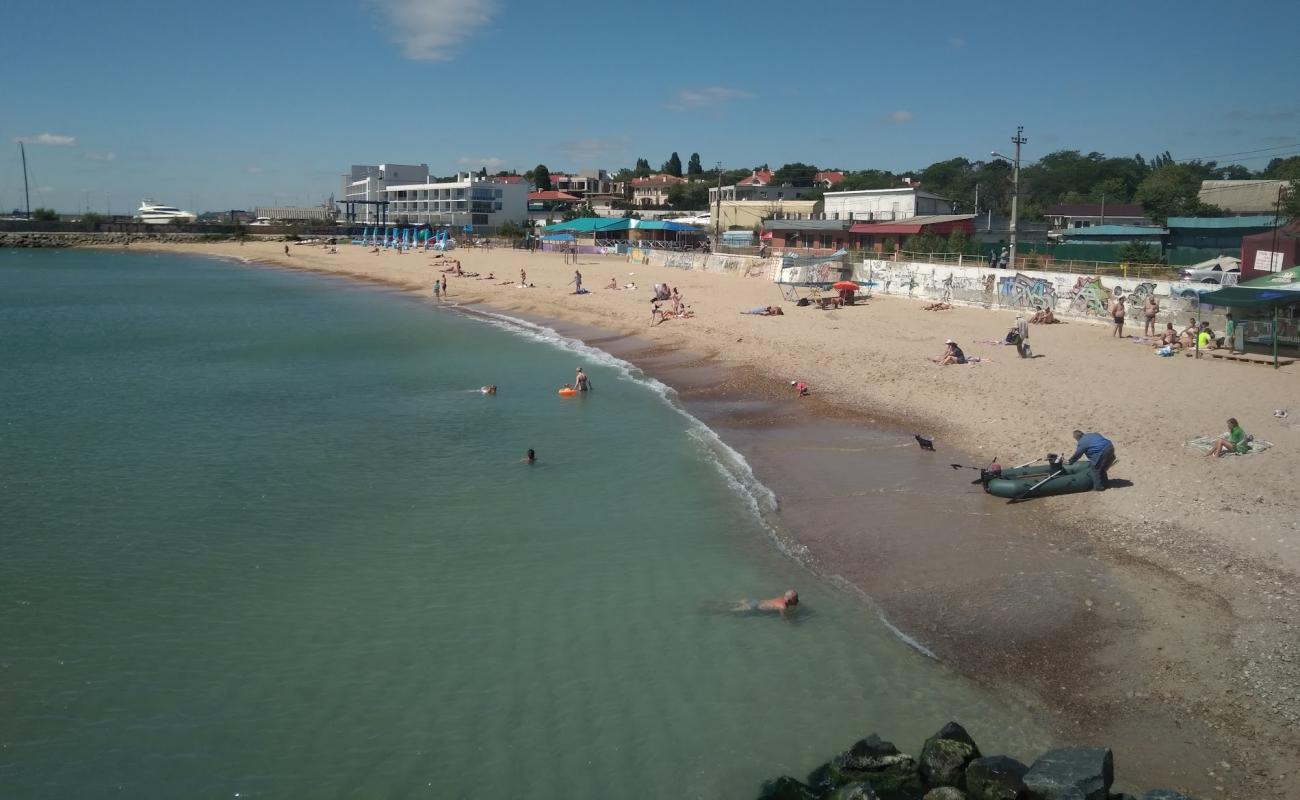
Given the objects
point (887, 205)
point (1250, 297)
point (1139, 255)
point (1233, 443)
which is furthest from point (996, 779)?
point (887, 205)

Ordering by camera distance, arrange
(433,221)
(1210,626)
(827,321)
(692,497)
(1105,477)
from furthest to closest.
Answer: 1. (433,221)
2. (827,321)
3. (692,497)
4. (1105,477)
5. (1210,626)

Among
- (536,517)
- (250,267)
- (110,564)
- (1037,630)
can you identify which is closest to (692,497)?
(536,517)

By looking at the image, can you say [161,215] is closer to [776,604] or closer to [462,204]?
[462,204]

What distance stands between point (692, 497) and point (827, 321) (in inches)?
710

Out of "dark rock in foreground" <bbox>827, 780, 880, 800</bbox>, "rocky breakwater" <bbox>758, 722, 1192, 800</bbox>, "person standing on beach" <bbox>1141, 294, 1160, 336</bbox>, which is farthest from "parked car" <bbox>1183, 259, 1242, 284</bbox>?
"dark rock in foreground" <bbox>827, 780, 880, 800</bbox>

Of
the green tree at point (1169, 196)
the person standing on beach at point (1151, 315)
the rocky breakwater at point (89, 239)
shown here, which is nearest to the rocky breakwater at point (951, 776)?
the person standing on beach at point (1151, 315)

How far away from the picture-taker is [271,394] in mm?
26859

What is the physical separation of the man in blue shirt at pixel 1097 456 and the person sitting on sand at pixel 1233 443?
6.25 ft

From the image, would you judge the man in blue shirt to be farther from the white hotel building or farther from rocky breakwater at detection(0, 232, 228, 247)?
rocky breakwater at detection(0, 232, 228, 247)

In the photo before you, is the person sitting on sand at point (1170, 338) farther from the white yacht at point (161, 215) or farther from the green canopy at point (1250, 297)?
the white yacht at point (161, 215)

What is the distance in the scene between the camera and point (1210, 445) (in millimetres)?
15945

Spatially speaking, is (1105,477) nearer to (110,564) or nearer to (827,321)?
(110,564)

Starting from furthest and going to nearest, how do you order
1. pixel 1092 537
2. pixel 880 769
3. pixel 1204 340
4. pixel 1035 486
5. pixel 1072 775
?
pixel 1204 340
pixel 1035 486
pixel 1092 537
pixel 880 769
pixel 1072 775

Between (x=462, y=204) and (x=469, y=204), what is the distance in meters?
1.83
